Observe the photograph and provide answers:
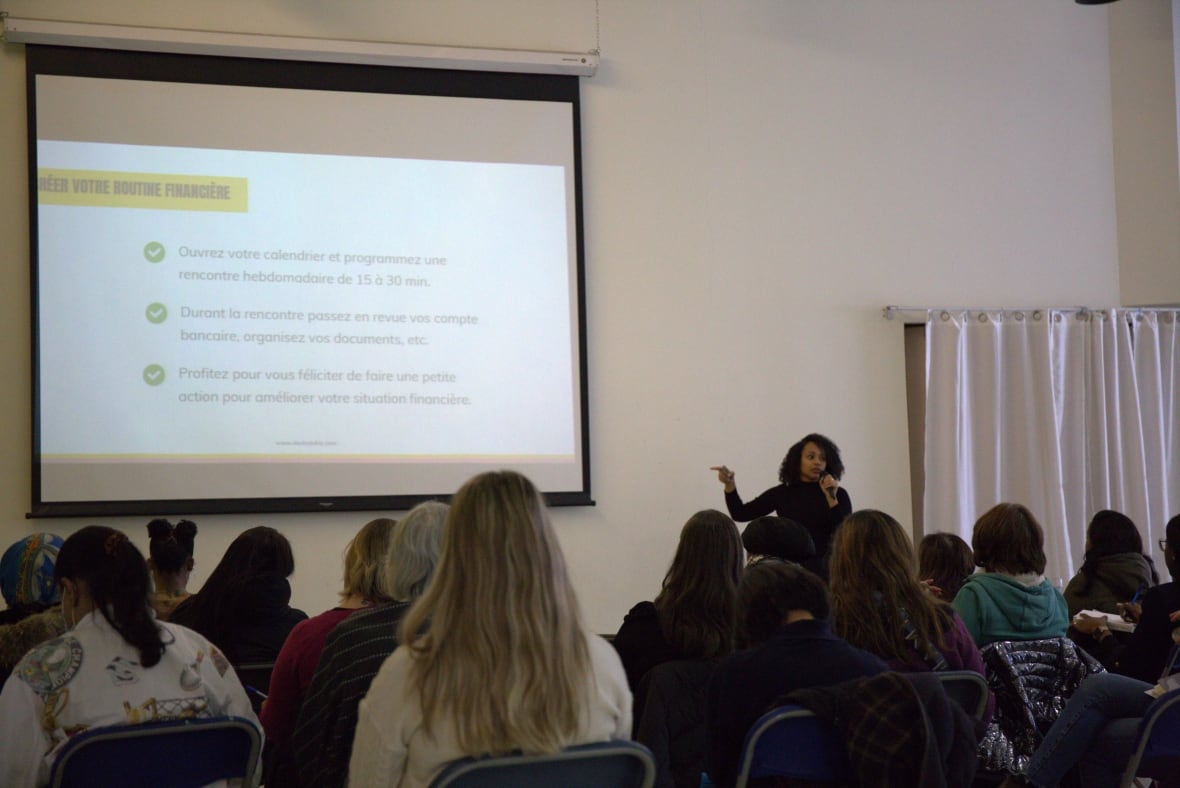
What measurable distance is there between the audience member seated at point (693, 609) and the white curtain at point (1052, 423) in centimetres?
354

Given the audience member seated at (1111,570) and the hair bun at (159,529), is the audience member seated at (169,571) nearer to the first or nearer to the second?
the hair bun at (159,529)

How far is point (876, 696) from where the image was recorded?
6.42 feet

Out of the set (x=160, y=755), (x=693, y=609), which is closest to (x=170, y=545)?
(x=160, y=755)

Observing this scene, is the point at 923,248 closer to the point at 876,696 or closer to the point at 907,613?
the point at 907,613

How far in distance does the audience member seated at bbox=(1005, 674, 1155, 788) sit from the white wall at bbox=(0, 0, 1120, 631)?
2797 mm

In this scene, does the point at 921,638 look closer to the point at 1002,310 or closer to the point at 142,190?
the point at 1002,310

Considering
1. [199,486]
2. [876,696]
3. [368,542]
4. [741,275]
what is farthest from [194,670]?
[741,275]

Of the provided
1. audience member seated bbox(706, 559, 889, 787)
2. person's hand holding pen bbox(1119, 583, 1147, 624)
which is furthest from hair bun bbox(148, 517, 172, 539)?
person's hand holding pen bbox(1119, 583, 1147, 624)

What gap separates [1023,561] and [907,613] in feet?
2.70

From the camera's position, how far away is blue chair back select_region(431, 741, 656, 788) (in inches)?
65.4

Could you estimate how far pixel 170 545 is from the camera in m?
3.46

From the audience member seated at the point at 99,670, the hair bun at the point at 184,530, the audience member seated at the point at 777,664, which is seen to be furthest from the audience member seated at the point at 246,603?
the audience member seated at the point at 777,664

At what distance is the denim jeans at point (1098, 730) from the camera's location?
3012 mm

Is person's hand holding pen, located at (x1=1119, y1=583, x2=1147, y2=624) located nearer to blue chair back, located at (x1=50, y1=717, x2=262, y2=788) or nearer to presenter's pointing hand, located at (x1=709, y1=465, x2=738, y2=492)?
presenter's pointing hand, located at (x1=709, y1=465, x2=738, y2=492)
